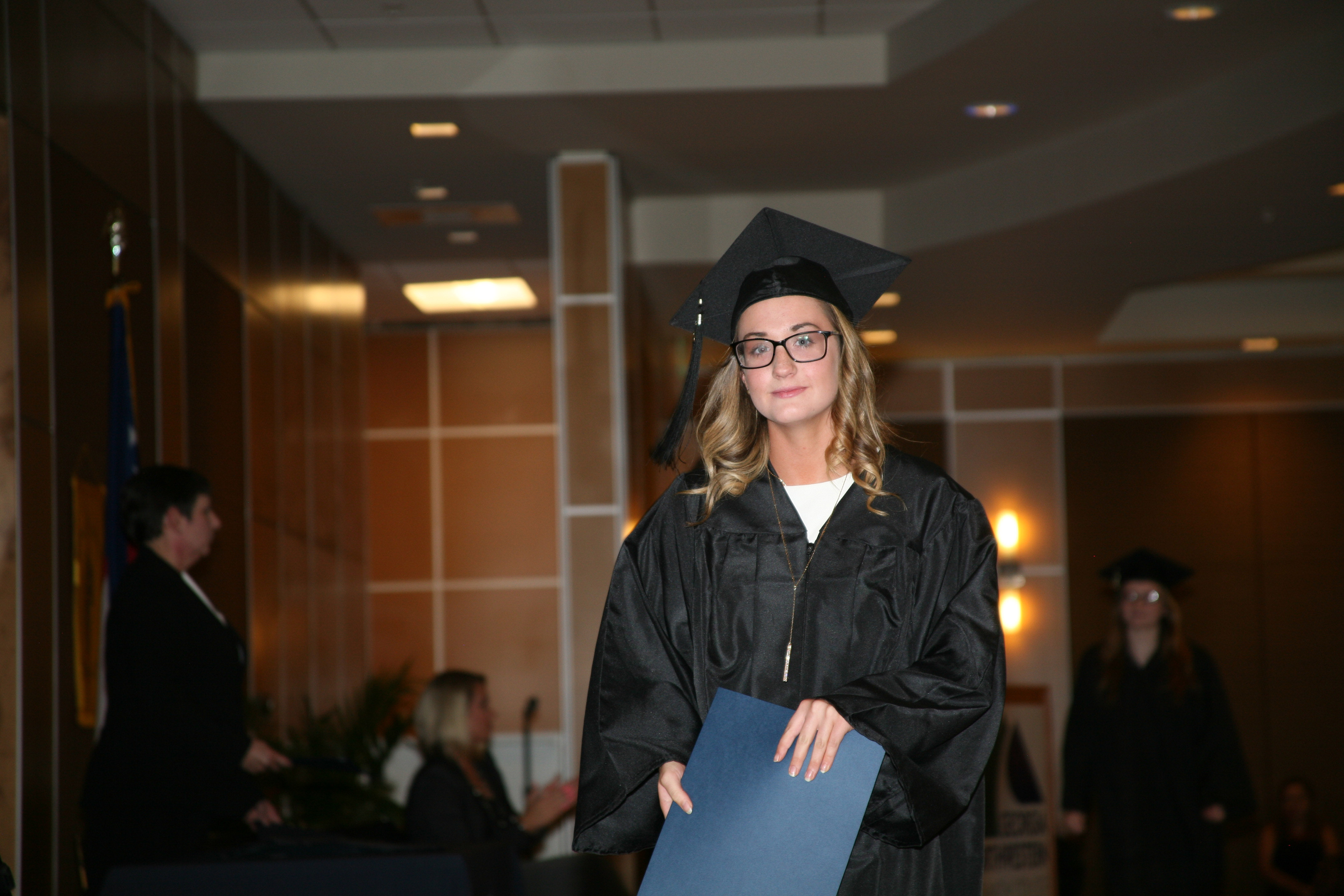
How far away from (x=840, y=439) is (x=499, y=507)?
7.16 meters

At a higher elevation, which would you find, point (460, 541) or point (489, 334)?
point (489, 334)

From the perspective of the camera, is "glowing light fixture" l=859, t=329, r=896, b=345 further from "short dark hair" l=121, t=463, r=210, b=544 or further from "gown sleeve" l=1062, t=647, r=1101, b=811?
"short dark hair" l=121, t=463, r=210, b=544

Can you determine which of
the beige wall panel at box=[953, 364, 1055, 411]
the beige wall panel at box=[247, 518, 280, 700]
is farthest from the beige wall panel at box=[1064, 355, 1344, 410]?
the beige wall panel at box=[247, 518, 280, 700]

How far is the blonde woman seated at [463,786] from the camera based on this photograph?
4117mm

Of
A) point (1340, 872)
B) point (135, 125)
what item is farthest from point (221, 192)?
point (1340, 872)

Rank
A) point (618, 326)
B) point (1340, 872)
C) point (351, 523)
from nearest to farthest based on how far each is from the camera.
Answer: point (618, 326) < point (1340, 872) < point (351, 523)

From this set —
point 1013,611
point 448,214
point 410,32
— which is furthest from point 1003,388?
point 410,32

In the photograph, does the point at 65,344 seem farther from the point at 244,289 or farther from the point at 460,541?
the point at 460,541

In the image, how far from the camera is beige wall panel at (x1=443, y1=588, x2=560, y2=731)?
28.6 feet

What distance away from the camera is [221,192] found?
551cm

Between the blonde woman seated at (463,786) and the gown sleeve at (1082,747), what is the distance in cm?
194

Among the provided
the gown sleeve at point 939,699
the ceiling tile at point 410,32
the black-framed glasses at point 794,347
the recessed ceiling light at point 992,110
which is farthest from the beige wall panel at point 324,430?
the gown sleeve at point 939,699

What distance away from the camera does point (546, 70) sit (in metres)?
5.31

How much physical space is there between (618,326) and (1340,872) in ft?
13.7
